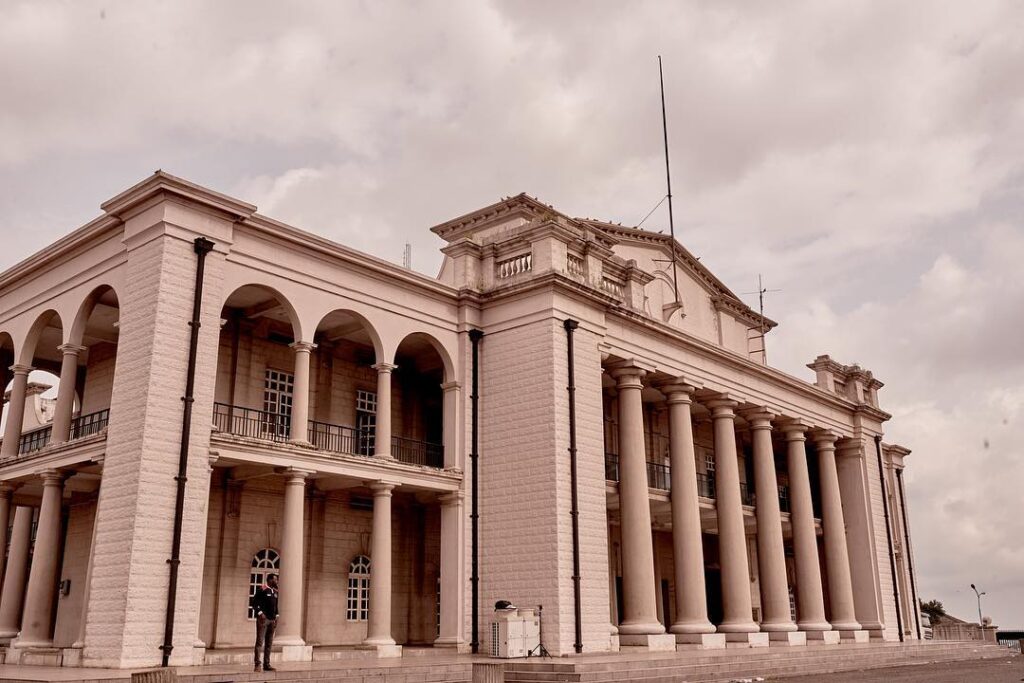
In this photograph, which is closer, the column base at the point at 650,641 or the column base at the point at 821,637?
the column base at the point at 650,641

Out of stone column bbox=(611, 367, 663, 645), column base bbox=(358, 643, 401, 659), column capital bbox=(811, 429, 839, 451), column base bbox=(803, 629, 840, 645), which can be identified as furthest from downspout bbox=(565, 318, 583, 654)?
column capital bbox=(811, 429, 839, 451)

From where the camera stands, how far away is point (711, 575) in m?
33.1

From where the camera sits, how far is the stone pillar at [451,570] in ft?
64.3

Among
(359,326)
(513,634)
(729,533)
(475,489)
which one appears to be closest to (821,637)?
(729,533)

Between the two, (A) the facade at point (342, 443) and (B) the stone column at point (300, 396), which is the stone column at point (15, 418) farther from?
(B) the stone column at point (300, 396)

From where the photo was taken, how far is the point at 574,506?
65.7 feet

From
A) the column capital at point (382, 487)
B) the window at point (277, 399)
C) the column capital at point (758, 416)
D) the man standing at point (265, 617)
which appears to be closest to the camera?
the man standing at point (265, 617)

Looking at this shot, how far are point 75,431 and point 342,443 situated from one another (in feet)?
19.0

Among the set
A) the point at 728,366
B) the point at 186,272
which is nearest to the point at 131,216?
the point at 186,272

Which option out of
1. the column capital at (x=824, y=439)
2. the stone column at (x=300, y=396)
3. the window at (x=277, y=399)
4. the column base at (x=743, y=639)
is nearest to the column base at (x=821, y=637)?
the column base at (x=743, y=639)

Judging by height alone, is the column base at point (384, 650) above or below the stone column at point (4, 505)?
below

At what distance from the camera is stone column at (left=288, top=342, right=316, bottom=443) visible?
1792 cm

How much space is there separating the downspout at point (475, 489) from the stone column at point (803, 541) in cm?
1277

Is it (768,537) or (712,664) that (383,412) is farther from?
(768,537)
